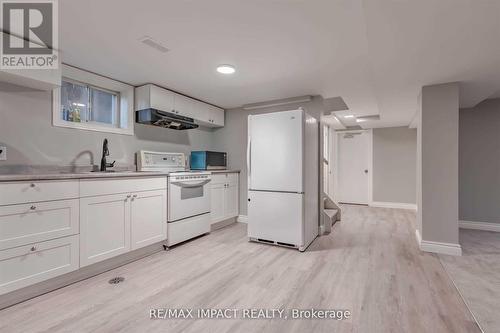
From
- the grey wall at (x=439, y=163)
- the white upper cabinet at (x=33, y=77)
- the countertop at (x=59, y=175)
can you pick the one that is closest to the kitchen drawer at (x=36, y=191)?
the countertop at (x=59, y=175)

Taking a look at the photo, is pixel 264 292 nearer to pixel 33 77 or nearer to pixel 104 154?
pixel 104 154

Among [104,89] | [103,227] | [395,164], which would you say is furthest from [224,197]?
[395,164]

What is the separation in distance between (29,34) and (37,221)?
1607 mm

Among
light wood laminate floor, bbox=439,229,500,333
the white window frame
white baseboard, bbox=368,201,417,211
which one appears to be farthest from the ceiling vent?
white baseboard, bbox=368,201,417,211

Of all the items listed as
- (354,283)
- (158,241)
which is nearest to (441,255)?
(354,283)

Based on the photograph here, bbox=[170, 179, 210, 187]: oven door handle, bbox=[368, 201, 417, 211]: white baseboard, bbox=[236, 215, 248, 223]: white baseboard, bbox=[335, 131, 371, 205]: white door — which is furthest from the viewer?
bbox=[335, 131, 371, 205]: white door

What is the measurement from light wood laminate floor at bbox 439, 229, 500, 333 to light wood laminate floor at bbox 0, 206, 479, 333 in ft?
0.29

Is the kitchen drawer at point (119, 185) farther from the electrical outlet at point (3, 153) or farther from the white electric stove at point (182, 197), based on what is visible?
the electrical outlet at point (3, 153)

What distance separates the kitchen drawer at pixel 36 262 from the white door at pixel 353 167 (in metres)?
6.24

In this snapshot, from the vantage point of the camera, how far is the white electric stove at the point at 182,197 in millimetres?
3041

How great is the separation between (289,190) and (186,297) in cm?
170

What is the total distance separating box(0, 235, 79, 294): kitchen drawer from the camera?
68.1 inches

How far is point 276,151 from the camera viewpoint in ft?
10.2

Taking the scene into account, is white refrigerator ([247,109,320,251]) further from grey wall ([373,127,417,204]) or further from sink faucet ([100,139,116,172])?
grey wall ([373,127,417,204])
